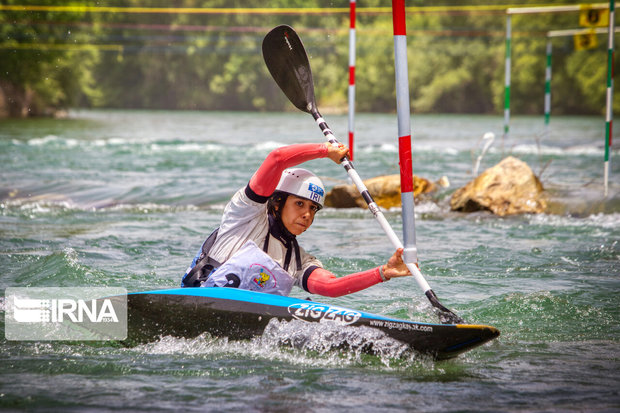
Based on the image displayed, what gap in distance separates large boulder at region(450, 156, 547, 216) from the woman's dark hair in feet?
16.6

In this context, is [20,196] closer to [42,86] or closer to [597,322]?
[597,322]

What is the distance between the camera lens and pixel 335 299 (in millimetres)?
5102

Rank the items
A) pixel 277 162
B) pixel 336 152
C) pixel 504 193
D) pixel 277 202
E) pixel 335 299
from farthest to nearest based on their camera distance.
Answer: pixel 504 193 → pixel 335 299 → pixel 277 202 → pixel 336 152 → pixel 277 162

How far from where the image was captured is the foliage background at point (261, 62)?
101ft

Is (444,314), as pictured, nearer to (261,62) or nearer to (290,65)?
(290,65)

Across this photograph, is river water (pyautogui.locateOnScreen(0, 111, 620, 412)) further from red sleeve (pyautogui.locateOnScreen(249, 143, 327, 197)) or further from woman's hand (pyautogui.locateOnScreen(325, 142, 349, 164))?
woman's hand (pyautogui.locateOnScreen(325, 142, 349, 164))

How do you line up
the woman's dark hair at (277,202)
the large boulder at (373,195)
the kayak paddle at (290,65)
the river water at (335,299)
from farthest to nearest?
the large boulder at (373,195), the kayak paddle at (290,65), the woman's dark hair at (277,202), the river water at (335,299)

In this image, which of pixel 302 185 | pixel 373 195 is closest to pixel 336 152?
pixel 302 185

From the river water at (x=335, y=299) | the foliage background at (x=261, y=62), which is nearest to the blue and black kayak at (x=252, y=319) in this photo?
the river water at (x=335, y=299)

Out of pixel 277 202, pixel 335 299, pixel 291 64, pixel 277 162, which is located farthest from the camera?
pixel 335 299

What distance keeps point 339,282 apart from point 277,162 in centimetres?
65

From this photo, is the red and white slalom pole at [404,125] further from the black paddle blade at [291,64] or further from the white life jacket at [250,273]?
the black paddle blade at [291,64]

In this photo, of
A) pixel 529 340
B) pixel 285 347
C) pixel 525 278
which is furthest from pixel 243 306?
pixel 525 278

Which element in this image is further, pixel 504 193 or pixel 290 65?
pixel 504 193
